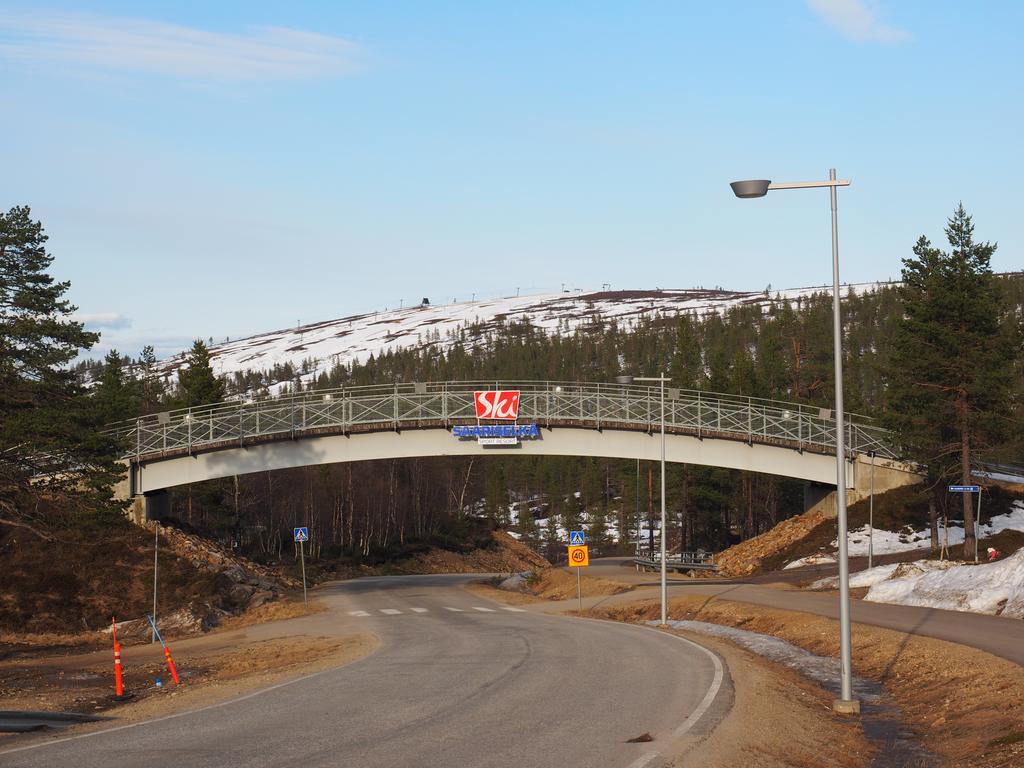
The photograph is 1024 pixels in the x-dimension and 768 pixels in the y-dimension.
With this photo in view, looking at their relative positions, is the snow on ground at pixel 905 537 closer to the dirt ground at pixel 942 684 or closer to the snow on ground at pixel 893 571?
the snow on ground at pixel 893 571

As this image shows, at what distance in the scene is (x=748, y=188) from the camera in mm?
14820

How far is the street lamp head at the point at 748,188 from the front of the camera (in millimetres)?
14805

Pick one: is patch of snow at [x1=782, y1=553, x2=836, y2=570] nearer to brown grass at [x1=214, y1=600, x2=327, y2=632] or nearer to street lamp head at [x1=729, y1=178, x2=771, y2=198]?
brown grass at [x1=214, y1=600, x2=327, y2=632]

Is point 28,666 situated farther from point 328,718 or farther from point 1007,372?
point 1007,372

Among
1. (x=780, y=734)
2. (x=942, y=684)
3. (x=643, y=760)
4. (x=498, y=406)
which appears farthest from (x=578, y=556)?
(x=643, y=760)

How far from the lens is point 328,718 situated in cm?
1391

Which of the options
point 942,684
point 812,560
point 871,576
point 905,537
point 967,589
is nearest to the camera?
point 942,684

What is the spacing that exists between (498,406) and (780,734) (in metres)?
38.3

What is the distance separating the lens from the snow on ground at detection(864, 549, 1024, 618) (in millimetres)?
26578

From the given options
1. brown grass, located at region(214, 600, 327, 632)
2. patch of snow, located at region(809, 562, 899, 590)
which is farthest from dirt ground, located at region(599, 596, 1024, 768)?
brown grass, located at region(214, 600, 327, 632)

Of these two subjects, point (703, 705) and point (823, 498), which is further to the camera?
point (823, 498)

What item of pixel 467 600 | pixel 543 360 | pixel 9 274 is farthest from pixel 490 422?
pixel 543 360

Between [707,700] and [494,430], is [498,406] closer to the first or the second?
[494,430]

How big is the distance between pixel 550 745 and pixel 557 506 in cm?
12619
